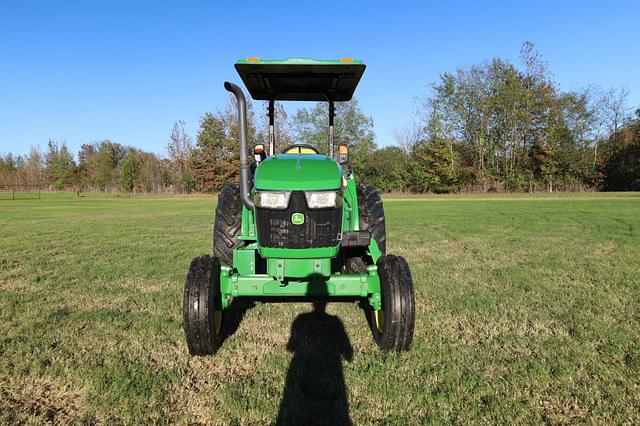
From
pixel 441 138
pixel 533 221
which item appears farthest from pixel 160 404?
pixel 441 138

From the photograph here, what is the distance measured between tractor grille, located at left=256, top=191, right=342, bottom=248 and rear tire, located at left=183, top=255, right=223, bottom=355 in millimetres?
521

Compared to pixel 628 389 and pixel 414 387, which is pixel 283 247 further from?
pixel 628 389

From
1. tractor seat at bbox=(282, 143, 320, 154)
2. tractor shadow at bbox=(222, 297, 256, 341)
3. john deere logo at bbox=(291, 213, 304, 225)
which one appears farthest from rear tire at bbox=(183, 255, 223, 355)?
tractor seat at bbox=(282, 143, 320, 154)

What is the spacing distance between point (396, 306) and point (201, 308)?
57.7 inches

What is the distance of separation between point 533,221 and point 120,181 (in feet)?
187

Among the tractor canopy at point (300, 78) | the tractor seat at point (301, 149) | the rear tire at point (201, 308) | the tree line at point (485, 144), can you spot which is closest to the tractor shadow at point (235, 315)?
the rear tire at point (201, 308)

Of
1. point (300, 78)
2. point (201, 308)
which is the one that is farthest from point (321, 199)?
point (300, 78)

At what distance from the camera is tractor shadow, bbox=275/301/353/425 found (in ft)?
8.66

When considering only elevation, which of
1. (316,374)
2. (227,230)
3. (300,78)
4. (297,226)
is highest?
(300,78)

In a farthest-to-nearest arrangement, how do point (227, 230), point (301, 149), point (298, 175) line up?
point (301, 149)
point (227, 230)
point (298, 175)

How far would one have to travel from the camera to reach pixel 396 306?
3361 mm

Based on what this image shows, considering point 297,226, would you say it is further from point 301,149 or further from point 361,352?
point 301,149

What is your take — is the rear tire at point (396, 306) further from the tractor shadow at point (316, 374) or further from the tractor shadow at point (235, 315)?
the tractor shadow at point (235, 315)

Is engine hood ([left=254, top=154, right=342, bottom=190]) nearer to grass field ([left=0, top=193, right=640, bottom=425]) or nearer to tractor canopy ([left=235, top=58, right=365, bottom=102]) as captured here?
tractor canopy ([left=235, top=58, right=365, bottom=102])
